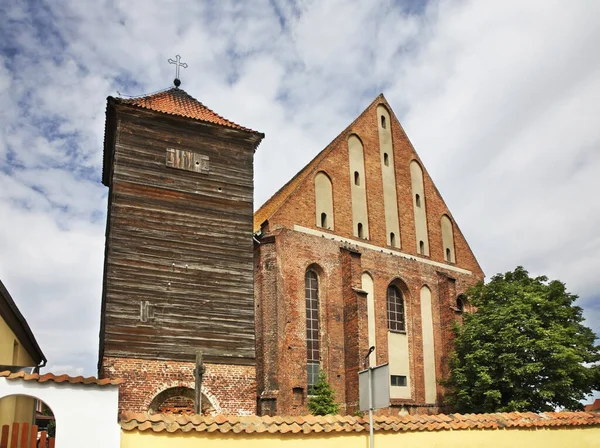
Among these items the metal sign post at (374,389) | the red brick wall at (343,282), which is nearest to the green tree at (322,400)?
the red brick wall at (343,282)

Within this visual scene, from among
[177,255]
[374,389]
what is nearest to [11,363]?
[177,255]

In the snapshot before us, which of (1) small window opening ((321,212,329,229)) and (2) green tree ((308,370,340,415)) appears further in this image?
(1) small window opening ((321,212,329,229))

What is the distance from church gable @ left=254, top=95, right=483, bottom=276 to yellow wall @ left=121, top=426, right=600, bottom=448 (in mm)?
12894

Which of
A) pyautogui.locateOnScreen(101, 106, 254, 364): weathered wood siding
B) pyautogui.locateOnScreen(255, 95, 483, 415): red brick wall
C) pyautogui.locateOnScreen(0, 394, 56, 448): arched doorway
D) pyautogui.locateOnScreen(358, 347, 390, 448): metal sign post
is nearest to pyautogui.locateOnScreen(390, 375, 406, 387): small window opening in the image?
pyautogui.locateOnScreen(255, 95, 483, 415): red brick wall

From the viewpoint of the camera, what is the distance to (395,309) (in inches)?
1032

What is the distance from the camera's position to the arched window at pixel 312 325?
22.6 m

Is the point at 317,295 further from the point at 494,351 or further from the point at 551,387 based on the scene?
the point at 551,387

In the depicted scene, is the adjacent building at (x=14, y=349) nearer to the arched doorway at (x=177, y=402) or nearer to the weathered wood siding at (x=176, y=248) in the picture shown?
the weathered wood siding at (x=176, y=248)

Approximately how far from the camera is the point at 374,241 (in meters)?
25.9

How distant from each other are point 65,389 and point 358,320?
15.1 m

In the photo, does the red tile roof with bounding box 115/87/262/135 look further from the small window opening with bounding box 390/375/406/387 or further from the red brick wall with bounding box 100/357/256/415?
the small window opening with bounding box 390/375/406/387

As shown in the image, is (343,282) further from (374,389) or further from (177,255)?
(374,389)

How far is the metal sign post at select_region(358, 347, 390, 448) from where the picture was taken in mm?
9109

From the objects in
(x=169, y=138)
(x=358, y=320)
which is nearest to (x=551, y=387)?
(x=358, y=320)
